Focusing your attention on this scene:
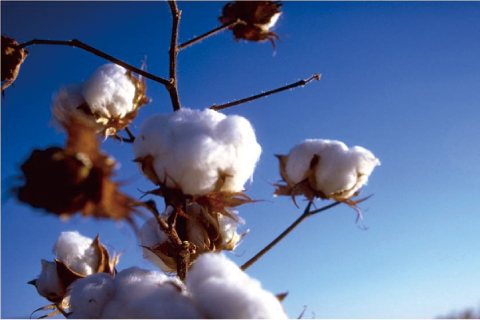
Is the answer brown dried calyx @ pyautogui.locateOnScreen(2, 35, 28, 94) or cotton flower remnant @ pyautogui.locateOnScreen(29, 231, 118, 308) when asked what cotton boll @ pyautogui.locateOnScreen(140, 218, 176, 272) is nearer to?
cotton flower remnant @ pyautogui.locateOnScreen(29, 231, 118, 308)

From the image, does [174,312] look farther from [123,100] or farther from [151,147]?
[123,100]

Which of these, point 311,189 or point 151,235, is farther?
point 151,235

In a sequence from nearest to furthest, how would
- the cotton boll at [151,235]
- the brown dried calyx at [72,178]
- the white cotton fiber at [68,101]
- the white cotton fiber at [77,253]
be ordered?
the brown dried calyx at [72,178] → the white cotton fiber at [68,101] → the cotton boll at [151,235] → the white cotton fiber at [77,253]

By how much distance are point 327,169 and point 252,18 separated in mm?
614

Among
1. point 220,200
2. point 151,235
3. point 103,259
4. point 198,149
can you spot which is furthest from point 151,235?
point 198,149

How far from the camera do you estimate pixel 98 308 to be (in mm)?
1015

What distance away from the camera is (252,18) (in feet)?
5.08

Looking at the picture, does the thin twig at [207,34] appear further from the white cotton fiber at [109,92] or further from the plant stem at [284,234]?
the plant stem at [284,234]

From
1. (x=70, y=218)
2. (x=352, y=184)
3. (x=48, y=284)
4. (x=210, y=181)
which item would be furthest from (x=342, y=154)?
(x=48, y=284)

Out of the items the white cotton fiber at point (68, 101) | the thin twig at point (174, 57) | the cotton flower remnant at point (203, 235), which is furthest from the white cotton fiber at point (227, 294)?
the white cotton fiber at point (68, 101)

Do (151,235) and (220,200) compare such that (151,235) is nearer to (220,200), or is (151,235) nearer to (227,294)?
(220,200)

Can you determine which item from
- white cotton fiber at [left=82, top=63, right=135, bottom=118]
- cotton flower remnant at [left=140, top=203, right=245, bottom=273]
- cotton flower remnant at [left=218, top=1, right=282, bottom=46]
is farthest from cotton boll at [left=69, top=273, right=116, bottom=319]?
cotton flower remnant at [left=218, top=1, right=282, bottom=46]

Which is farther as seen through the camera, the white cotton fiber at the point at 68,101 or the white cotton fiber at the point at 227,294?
the white cotton fiber at the point at 68,101

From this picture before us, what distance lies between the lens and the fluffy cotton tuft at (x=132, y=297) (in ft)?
2.94
